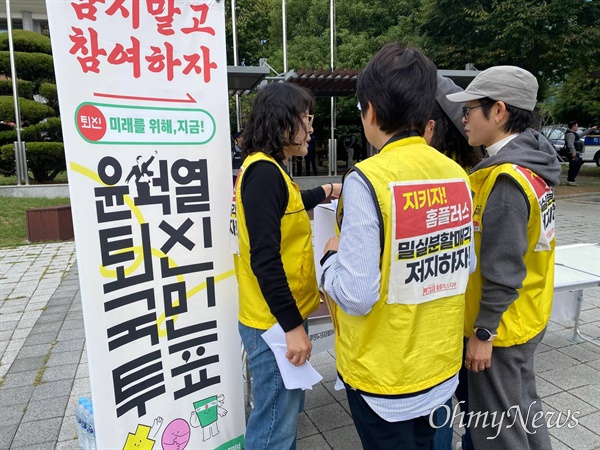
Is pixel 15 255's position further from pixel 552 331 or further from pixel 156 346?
pixel 552 331

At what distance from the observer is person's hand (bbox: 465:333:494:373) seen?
5.09ft

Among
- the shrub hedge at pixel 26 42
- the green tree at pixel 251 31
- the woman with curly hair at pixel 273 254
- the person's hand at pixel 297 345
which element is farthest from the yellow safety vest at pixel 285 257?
the green tree at pixel 251 31

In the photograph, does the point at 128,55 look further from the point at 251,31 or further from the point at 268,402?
the point at 251,31

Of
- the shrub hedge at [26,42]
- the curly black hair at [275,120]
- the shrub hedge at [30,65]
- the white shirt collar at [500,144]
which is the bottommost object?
the white shirt collar at [500,144]

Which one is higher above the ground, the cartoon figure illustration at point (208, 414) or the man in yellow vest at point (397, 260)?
the man in yellow vest at point (397, 260)

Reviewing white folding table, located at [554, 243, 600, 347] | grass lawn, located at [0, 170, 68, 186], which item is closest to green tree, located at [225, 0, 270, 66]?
grass lawn, located at [0, 170, 68, 186]

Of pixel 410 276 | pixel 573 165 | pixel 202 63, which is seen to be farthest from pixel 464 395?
pixel 573 165

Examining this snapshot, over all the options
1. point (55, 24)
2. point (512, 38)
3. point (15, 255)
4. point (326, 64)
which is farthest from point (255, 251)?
point (326, 64)

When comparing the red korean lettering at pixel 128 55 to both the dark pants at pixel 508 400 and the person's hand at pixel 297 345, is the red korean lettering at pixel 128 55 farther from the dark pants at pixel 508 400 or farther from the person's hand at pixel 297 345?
the dark pants at pixel 508 400

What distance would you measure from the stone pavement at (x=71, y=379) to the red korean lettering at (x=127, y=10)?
2.07 metres

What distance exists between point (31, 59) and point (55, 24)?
446 inches

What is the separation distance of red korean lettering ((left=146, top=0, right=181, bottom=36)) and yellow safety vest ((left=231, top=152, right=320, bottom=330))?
0.55 meters

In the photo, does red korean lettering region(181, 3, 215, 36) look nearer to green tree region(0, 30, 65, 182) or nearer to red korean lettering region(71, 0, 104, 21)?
red korean lettering region(71, 0, 104, 21)

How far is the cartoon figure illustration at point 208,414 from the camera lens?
5.95ft
